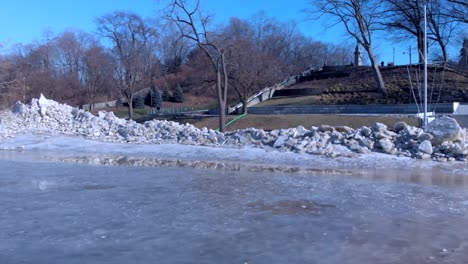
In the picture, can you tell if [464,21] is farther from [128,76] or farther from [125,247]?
[125,247]

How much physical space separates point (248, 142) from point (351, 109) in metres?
23.1

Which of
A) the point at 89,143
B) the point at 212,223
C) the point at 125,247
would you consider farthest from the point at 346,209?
the point at 89,143

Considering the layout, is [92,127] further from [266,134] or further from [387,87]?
[387,87]

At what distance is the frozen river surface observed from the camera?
6070 mm

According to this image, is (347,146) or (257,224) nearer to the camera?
(257,224)

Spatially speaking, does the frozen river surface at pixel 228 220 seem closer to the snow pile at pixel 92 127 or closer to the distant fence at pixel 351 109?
the snow pile at pixel 92 127

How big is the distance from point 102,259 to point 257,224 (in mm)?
2534

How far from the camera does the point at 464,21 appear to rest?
4825 centimetres

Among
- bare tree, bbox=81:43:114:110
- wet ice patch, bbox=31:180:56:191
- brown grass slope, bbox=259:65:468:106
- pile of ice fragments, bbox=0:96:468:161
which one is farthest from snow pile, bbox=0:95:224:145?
bare tree, bbox=81:43:114:110

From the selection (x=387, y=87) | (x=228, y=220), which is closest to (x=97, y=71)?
(x=387, y=87)

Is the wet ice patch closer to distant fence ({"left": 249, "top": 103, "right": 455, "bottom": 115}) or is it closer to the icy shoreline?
the icy shoreline

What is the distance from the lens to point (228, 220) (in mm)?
7844

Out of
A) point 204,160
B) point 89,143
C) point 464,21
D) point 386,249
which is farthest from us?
point 464,21

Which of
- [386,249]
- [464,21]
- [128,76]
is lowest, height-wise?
[386,249]
